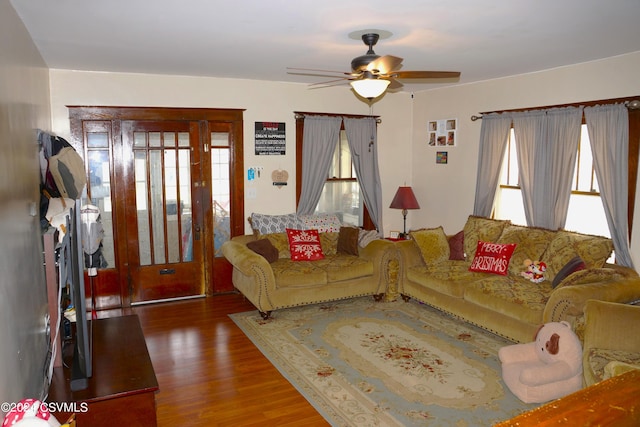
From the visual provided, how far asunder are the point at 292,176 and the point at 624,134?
3.55 meters

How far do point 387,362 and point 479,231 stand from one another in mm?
2103

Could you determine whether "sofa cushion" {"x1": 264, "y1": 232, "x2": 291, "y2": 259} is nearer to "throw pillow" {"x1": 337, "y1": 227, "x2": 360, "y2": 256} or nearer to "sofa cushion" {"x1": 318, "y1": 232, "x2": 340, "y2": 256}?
"sofa cushion" {"x1": 318, "y1": 232, "x2": 340, "y2": 256}

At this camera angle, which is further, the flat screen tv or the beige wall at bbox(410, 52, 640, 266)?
the beige wall at bbox(410, 52, 640, 266)

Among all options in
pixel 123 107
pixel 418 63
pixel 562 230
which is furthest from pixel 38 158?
pixel 562 230

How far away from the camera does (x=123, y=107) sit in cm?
527

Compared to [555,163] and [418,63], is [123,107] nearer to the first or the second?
[418,63]

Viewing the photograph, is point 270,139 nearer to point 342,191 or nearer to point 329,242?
point 342,191

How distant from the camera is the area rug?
323cm

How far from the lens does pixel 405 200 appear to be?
628cm

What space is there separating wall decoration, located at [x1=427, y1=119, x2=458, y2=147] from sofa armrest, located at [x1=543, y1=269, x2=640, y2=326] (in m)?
2.67

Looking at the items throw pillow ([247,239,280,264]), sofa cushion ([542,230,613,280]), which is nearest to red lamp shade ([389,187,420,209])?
throw pillow ([247,239,280,264])

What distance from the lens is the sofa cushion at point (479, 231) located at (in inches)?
205

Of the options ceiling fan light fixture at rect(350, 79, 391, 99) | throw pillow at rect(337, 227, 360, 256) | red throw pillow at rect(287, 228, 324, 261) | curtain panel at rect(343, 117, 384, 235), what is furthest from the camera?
curtain panel at rect(343, 117, 384, 235)

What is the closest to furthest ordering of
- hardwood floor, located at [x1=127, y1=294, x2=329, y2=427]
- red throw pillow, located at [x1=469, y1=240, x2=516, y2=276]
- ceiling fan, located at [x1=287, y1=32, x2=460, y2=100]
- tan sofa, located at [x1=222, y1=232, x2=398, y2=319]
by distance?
hardwood floor, located at [x1=127, y1=294, x2=329, y2=427]
ceiling fan, located at [x1=287, y1=32, x2=460, y2=100]
red throw pillow, located at [x1=469, y1=240, x2=516, y2=276]
tan sofa, located at [x1=222, y1=232, x2=398, y2=319]
